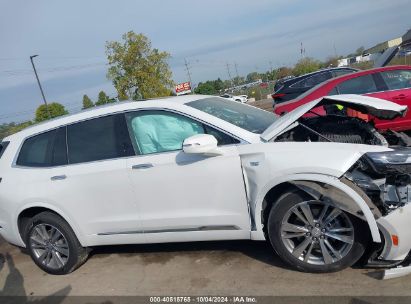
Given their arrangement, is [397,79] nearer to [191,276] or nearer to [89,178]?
[191,276]

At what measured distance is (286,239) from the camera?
365 cm

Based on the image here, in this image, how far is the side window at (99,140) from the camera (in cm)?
430

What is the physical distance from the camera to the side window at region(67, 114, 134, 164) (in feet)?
14.1

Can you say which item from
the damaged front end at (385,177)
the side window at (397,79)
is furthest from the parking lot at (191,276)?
the side window at (397,79)

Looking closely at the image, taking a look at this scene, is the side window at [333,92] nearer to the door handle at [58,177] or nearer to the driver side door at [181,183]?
the driver side door at [181,183]

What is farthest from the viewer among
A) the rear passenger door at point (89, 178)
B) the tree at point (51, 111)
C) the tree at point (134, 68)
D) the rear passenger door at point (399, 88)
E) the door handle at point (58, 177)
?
the tree at point (51, 111)

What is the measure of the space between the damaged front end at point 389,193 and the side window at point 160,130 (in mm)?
A: 1466

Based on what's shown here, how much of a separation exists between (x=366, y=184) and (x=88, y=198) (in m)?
2.76

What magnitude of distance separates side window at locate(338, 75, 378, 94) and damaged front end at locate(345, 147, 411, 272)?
15.9 feet

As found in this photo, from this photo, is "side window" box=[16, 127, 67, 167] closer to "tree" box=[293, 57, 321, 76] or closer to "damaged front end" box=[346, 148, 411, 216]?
"damaged front end" box=[346, 148, 411, 216]

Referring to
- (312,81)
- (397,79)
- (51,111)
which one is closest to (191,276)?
(397,79)

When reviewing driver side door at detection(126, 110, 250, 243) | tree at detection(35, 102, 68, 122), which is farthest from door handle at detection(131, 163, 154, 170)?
tree at detection(35, 102, 68, 122)

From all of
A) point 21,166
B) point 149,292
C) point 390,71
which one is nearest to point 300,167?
point 149,292

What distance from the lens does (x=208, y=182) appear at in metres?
3.83
